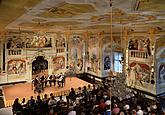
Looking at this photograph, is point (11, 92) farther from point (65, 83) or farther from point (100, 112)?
point (100, 112)

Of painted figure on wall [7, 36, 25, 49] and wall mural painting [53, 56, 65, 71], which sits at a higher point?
painted figure on wall [7, 36, 25, 49]

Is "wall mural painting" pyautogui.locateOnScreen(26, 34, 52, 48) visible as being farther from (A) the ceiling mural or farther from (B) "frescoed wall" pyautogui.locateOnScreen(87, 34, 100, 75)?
(A) the ceiling mural

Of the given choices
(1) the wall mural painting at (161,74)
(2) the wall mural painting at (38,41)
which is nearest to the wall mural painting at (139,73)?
(1) the wall mural painting at (161,74)

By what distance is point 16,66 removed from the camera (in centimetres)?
1695

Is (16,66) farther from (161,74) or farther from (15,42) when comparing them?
(161,74)

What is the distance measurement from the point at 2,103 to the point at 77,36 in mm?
9973

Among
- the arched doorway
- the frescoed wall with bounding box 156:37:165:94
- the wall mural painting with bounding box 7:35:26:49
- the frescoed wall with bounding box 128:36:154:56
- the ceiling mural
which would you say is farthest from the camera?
the arched doorway

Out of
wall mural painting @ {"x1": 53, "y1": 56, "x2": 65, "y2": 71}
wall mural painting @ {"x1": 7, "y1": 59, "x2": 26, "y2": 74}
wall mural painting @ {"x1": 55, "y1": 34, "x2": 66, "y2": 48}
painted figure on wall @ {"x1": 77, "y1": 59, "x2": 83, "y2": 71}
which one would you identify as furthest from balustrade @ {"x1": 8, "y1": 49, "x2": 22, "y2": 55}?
painted figure on wall @ {"x1": 77, "y1": 59, "x2": 83, "y2": 71}

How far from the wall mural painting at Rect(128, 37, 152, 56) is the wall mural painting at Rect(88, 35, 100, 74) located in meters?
4.51

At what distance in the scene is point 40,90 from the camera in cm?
1439

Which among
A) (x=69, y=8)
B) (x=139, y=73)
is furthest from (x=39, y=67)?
(x=69, y=8)

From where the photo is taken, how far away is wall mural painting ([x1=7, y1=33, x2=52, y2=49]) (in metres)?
16.6

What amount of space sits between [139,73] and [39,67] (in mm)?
9059

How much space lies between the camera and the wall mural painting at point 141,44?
1375cm
